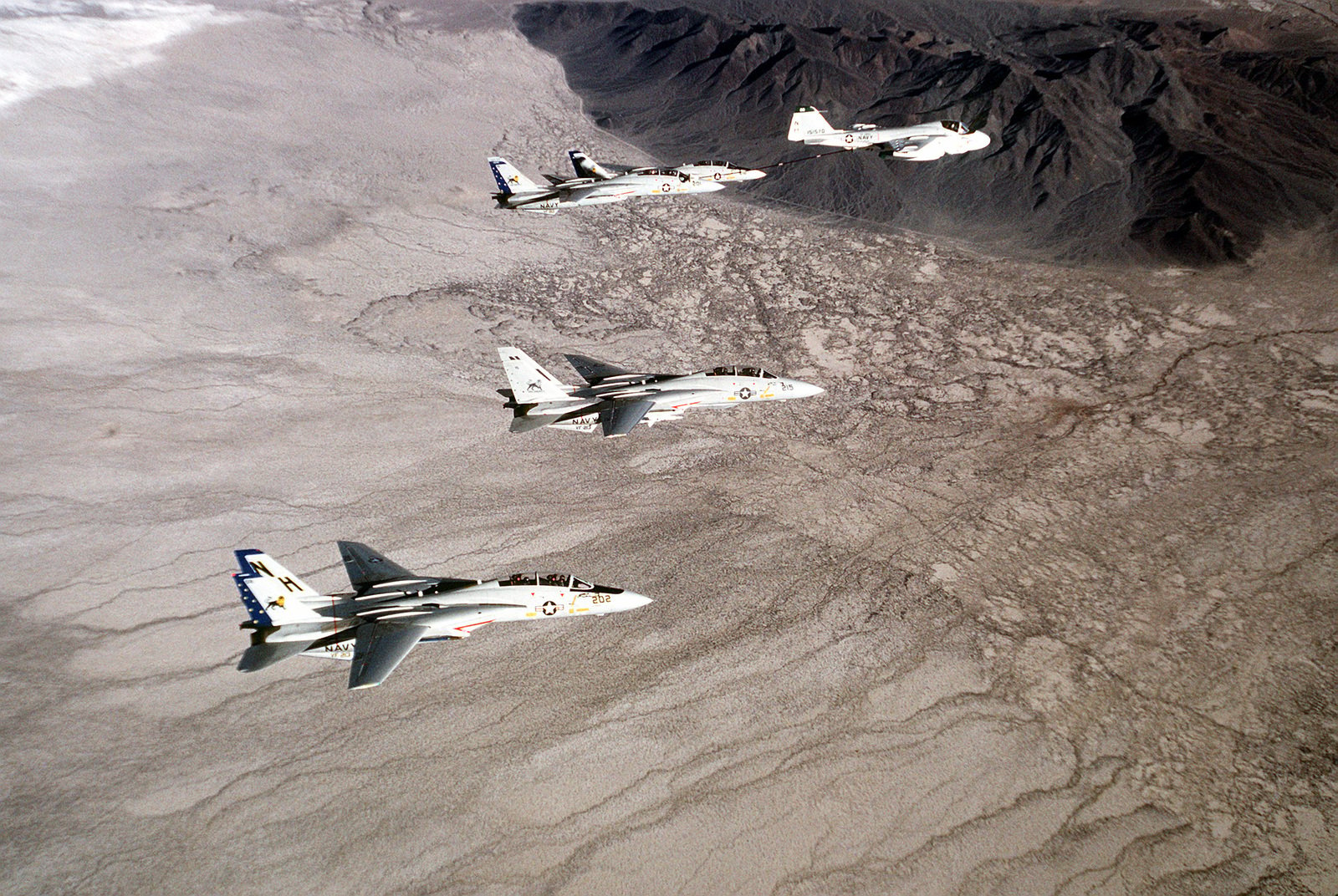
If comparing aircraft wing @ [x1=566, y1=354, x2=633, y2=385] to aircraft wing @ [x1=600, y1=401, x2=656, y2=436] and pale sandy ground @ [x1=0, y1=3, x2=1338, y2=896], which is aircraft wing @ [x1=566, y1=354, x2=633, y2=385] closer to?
aircraft wing @ [x1=600, y1=401, x2=656, y2=436]

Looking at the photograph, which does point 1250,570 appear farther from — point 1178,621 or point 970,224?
point 970,224

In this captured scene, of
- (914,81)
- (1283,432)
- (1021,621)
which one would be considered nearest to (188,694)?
(1021,621)

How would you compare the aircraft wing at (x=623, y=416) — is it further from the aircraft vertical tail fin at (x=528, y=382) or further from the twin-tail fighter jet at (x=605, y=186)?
the twin-tail fighter jet at (x=605, y=186)

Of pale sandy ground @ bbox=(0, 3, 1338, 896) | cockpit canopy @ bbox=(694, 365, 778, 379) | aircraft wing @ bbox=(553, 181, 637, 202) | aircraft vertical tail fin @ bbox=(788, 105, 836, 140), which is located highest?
aircraft vertical tail fin @ bbox=(788, 105, 836, 140)

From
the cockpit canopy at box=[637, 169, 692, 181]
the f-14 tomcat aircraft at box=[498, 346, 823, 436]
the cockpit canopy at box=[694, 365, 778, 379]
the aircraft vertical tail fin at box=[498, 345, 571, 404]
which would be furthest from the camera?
the cockpit canopy at box=[637, 169, 692, 181]

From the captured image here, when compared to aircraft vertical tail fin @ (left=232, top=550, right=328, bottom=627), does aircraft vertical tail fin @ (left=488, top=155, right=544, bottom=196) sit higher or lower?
higher

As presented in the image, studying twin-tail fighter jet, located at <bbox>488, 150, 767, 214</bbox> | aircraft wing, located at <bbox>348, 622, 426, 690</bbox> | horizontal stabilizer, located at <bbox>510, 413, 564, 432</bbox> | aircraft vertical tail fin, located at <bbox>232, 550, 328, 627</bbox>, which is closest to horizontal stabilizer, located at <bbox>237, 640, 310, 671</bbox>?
aircraft vertical tail fin, located at <bbox>232, 550, 328, 627</bbox>

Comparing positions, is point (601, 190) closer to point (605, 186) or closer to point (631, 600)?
point (605, 186)
